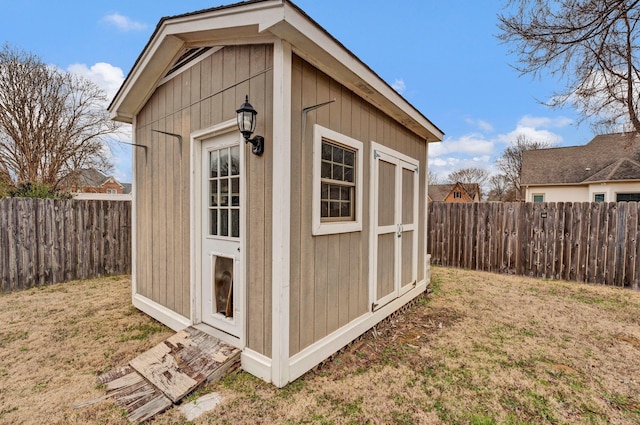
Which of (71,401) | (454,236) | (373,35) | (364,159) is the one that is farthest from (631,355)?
(373,35)

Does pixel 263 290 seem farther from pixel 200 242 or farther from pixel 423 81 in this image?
pixel 423 81

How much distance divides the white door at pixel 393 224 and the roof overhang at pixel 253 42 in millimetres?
704

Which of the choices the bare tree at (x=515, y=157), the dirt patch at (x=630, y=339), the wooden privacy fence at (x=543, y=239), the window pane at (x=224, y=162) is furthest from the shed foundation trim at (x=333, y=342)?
the bare tree at (x=515, y=157)

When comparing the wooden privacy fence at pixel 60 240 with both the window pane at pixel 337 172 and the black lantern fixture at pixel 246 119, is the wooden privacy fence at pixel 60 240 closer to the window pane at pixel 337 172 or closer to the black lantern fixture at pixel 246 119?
the black lantern fixture at pixel 246 119

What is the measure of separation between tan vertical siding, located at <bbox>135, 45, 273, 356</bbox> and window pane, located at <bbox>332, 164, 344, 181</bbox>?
795mm

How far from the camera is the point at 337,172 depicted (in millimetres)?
3031

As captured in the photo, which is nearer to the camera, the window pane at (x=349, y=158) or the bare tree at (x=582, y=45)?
the window pane at (x=349, y=158)

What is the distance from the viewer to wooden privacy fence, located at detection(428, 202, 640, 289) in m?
5.50

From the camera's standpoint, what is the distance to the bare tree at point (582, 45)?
4.02m

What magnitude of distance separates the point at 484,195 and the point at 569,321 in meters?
36.6

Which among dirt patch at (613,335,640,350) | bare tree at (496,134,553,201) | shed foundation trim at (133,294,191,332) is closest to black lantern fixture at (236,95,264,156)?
shed foundation trim at (133,294,191,332)

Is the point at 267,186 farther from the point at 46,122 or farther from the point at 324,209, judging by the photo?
the point at 46,122

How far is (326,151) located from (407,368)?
87.2 inches

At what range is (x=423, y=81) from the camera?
8.89 meters
